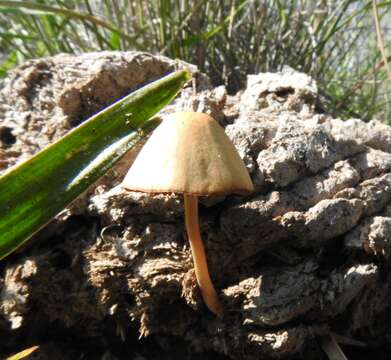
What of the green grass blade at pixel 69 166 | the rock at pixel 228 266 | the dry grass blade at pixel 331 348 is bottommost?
the dry grass blade at pixel 331 348

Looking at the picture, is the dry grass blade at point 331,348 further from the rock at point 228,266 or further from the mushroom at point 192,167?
the mushroom at point 192,167

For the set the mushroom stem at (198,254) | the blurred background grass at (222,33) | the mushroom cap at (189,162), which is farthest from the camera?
the blurred background grass at (222,33)

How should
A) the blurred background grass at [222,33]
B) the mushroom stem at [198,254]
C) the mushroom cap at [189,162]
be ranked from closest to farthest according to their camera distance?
the mushroom cap at [189,162] < the mushroom stem at [198,254] < the blurred background grass at [222,33]

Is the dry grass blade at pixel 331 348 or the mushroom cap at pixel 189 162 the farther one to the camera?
the dry grass blade at pixel 331 348

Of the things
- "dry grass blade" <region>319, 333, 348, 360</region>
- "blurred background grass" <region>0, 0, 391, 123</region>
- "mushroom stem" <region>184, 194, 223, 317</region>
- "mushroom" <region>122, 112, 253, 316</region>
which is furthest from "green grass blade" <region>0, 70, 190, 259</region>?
"blurred background grass" <region>0, 0, 391, 123</region>

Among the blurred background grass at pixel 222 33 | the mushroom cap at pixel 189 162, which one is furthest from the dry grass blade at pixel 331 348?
the blurred background grass at pixel 222 33

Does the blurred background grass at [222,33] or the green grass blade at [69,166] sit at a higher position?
the green grass blade at [69,166]
